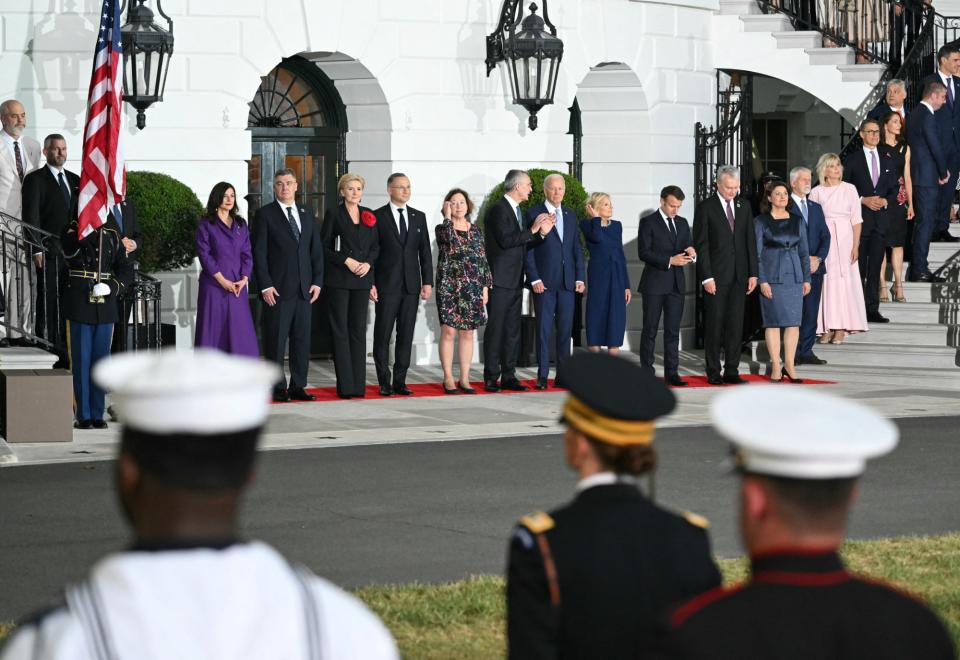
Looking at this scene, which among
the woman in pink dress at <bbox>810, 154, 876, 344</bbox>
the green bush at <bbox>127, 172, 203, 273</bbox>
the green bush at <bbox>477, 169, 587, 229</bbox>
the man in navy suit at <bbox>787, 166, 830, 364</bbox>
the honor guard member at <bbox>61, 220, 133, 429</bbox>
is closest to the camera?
the honor guard member at <bbox>61, 220, 133, 429</bbox>

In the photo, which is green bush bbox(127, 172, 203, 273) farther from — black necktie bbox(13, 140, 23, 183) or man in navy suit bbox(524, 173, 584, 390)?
man in navy suit bbox(524, 173, 584, 390)

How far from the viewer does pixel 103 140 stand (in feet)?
45.4

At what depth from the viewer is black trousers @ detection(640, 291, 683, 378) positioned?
16.8 m

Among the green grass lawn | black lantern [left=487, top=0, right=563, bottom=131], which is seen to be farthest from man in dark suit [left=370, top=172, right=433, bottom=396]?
the green grass lawn

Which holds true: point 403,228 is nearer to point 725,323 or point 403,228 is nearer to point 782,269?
point 725,323

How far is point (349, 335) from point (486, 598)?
8227 millimetres

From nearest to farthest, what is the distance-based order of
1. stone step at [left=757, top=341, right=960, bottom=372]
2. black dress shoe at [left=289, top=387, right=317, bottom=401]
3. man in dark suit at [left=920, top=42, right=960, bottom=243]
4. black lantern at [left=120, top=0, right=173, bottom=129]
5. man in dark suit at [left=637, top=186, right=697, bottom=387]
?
black dress shoe at [left=289, top=387, right=317, bottom=401], black lantern at [left=120, top=0, right=173, bottom=129], man in dark suit at [left=637, top=186, right=697, bottom=387], stone step at [left=757, top=341, right=960, bottom=372], man in dark suit at [left=920, top=42, right=960, bottom=243]

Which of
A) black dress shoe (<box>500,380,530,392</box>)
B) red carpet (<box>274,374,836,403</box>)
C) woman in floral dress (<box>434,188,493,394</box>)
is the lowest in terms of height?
red carpet (<box>274,374,836,403</box>)

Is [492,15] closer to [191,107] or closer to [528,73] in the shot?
[528,73]

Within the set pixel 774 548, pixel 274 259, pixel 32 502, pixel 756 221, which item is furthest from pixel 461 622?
pixel 756 221

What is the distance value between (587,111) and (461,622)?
538 inches

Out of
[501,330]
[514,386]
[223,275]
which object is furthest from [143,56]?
[514,386]

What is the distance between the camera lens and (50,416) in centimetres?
1244

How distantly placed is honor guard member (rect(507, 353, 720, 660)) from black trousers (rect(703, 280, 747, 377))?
1353 centimetres
